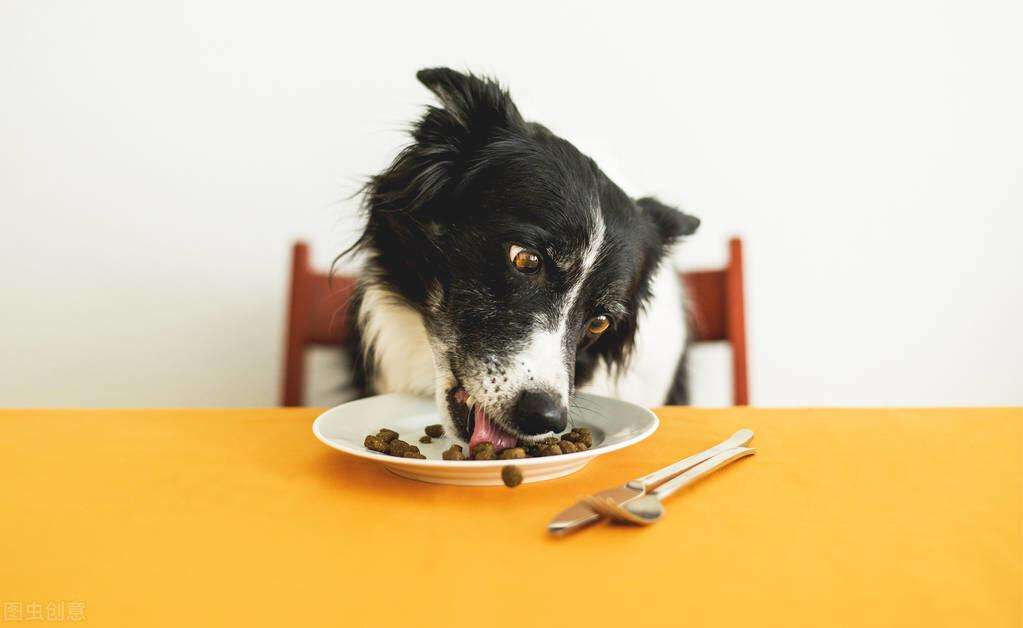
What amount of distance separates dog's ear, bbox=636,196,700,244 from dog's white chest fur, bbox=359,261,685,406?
142 mm

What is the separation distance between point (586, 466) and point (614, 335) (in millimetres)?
810

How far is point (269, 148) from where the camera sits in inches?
100.0

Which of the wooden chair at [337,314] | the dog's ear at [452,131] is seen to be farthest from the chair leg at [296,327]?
the dog's ear at [452,131]

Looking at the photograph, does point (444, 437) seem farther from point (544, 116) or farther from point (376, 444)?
point (544, 116)

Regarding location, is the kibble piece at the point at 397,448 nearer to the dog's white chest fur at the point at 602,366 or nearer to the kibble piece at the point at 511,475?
the kibble piece at the point at 511,475

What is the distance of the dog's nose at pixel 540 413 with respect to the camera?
1119mm

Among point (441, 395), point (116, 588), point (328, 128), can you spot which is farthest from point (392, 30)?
point (116, 588)

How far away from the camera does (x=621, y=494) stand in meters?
0.78

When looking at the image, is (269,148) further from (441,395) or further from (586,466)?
(586,466)

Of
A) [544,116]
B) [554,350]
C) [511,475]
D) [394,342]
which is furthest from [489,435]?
[544,116]

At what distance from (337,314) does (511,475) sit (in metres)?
1.51

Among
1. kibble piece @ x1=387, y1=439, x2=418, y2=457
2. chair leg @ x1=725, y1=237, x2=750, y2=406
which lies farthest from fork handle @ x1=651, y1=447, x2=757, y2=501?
chair leg @ x1=725, y1=237, x2=750, y2=406

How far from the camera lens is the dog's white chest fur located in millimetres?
1729

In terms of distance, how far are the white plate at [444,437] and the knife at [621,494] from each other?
0.20ft
